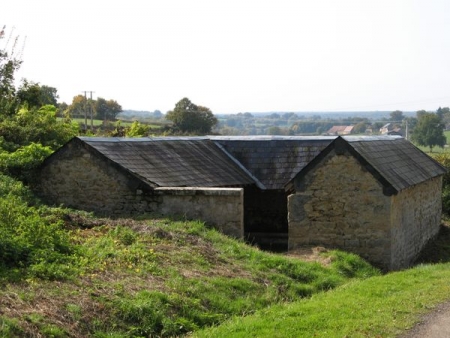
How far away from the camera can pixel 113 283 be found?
36.4ft

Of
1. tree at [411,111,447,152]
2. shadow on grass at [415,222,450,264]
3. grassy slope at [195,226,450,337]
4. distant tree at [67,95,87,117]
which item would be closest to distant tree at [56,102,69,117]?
distant tree at [67,95,87,117]

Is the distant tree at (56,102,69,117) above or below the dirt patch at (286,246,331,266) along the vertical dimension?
above

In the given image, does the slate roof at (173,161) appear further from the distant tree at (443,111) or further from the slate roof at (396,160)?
the distant tree at (443,111)

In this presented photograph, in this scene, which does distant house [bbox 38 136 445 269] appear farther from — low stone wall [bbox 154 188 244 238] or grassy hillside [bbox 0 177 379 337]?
grassy hillside [bbox 0 177 379 337]

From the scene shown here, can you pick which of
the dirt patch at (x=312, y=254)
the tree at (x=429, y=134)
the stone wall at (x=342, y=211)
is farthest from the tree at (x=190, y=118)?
the dirt patch at (x=312, y=254)

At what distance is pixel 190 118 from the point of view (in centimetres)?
6512

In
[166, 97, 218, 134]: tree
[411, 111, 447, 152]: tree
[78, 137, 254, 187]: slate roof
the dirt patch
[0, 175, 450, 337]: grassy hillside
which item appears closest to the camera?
[0, 175, 450, 337]: grassy hillside

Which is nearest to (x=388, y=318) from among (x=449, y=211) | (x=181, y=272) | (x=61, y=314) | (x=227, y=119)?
(x=181, y=272)

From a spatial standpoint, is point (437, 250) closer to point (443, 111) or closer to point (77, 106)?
point (77, 106)

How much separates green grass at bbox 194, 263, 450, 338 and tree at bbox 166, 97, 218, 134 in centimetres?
4959

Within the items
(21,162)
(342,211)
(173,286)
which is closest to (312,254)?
(342,211)

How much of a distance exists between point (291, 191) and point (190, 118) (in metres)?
46.9

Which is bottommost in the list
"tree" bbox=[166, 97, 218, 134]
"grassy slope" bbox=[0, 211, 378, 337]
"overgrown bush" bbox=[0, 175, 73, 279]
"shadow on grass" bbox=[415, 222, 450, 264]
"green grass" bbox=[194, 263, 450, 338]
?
"shadow on grass" bbox=[415, 222, 450, 264]

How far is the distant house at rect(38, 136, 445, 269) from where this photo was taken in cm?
1755
